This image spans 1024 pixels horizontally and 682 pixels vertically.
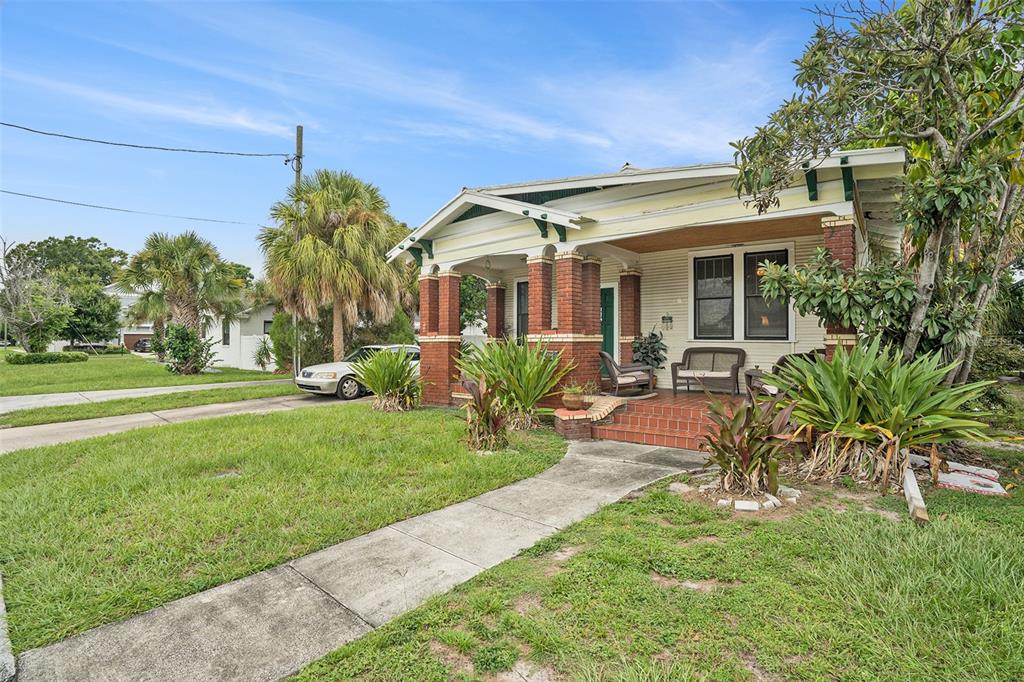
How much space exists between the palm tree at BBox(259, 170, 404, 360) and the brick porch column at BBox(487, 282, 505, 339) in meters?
4.85

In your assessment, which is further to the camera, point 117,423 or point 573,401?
point 117,423

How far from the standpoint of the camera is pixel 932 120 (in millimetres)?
5574

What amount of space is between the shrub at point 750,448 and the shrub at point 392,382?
6378 mm

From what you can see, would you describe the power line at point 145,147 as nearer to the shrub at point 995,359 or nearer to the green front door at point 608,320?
the green front door at point 608,320

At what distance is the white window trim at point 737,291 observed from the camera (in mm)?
8898

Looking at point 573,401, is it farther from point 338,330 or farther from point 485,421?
point 338,330

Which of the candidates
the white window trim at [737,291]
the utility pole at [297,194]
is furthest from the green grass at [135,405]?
the white window trim at [737,291]

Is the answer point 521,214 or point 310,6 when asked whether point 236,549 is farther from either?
point 310,6

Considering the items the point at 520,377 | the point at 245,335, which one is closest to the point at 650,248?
the point at 520,377

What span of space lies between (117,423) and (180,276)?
512 inches

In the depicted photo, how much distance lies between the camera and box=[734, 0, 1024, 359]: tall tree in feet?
16.5

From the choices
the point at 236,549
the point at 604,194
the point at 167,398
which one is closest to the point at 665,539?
the point at 236,549

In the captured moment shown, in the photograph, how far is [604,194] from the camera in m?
8.46

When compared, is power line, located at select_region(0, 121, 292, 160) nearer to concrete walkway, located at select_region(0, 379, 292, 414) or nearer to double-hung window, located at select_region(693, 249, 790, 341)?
concrete walkway, located at select_region(0, 379, 292, 414)
